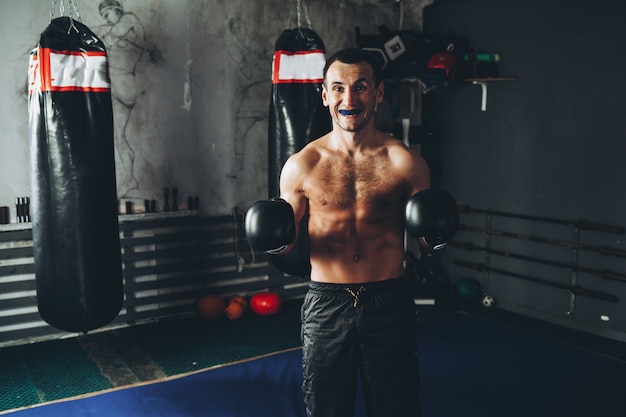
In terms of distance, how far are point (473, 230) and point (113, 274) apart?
3.32m

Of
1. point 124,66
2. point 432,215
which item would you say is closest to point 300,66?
point 124,66

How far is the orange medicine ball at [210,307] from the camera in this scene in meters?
4.75

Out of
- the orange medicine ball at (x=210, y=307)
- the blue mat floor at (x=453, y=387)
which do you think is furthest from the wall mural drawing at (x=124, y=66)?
the blue mat floor at (x=453, y=387)

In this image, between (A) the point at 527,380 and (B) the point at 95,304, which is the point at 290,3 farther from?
(A) the point at 527,380

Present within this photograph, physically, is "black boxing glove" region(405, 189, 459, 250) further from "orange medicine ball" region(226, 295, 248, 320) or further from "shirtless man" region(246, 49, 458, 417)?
"orange medicine ball" region(226, 295, 248, 320)

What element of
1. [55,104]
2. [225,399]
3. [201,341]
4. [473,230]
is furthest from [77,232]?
[473,230]

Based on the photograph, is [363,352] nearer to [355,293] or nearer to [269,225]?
[355,293]

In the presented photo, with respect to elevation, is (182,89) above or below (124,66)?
below

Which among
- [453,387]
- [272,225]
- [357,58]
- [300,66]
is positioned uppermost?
[300,66]

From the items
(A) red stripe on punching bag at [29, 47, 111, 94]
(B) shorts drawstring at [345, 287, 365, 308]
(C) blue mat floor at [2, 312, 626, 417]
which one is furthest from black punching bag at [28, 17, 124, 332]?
(B) shorts drawstring at [345, 287, 365, 308]

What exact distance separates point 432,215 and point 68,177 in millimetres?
2086

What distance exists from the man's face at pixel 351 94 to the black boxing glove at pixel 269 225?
420mm

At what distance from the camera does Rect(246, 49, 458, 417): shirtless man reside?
218cm

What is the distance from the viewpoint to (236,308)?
4797mm
